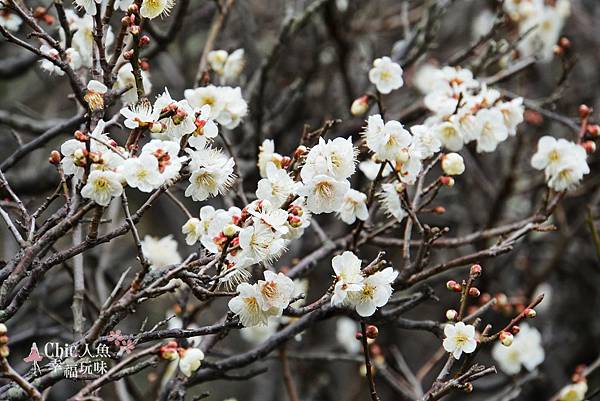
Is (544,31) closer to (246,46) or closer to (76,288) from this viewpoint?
(246,46)

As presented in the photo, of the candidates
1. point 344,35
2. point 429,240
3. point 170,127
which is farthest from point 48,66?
point 344,35

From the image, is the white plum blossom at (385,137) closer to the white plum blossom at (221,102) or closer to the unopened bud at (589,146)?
the white plum blossom at (221,102)

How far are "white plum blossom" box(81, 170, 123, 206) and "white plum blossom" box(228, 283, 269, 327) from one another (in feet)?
1.22

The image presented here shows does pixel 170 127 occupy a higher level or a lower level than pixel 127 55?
lower

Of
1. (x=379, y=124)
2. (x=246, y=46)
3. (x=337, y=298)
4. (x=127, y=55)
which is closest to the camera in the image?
(x=337, y=298)

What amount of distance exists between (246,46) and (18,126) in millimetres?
1264

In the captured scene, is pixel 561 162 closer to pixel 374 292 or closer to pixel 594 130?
pixel 594 130

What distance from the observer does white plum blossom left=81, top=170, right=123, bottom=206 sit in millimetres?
1621

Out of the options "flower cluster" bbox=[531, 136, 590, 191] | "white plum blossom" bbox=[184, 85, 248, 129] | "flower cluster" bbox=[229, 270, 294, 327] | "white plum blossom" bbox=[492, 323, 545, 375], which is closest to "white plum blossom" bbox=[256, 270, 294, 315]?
"flower cluster" bbox=[229, 270, 294, 327]

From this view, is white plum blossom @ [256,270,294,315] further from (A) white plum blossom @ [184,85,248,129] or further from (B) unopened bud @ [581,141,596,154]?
(B) unopened bud @ [581,141,596,154]

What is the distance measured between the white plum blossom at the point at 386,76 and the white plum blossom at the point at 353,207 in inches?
22.5

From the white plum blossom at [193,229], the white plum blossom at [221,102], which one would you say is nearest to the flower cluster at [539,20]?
the white plum blossom at [221,102]

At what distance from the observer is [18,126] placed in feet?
10.5

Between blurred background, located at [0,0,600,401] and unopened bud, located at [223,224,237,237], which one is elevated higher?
blurred background, located at [0,0,600,401]
